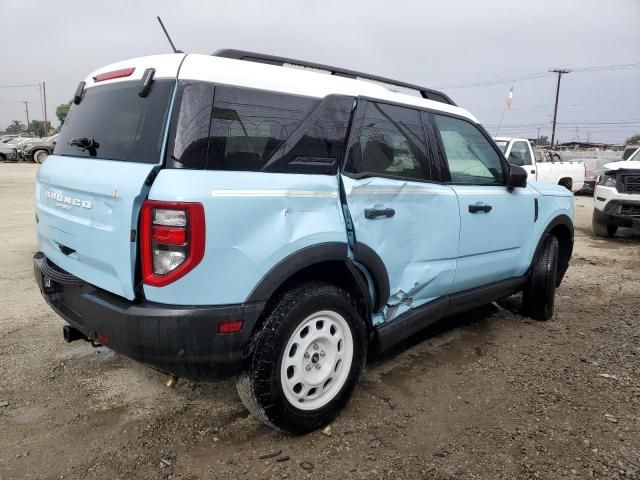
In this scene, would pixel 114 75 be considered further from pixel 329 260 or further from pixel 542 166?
pixel 542 166

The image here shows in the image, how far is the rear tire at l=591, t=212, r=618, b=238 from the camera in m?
9.97

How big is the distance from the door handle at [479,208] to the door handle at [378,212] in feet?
2.91

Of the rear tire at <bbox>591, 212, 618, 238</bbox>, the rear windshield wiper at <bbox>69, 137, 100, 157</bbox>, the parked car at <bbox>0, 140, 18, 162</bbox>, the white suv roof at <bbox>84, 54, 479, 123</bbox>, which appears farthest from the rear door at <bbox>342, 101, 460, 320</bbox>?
the parked car at <bbox>0, 140, 18, 162</bbox>

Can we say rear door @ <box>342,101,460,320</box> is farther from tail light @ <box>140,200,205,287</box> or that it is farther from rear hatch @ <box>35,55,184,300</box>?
rear hatch @ <box>35,55,184,300</box>

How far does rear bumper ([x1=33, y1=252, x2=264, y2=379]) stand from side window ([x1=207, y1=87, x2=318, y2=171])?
658mm

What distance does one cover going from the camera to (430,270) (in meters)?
3.43

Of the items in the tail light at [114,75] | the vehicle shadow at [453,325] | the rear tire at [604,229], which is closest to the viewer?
the tail light at [114,75]

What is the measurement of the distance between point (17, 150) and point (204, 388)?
29.3 meters

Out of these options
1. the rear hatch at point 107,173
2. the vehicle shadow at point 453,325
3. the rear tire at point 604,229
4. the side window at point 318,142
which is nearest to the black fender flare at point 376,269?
the side window at point 318,142

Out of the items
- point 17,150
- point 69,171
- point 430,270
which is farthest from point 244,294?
point 17,150

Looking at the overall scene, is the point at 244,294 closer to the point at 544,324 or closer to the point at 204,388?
the point at 204,388

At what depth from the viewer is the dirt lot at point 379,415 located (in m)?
2.56

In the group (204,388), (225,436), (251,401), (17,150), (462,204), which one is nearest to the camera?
(251,401)

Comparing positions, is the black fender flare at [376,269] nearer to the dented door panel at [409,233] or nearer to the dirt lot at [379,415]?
the dented door panel at [409,233]
